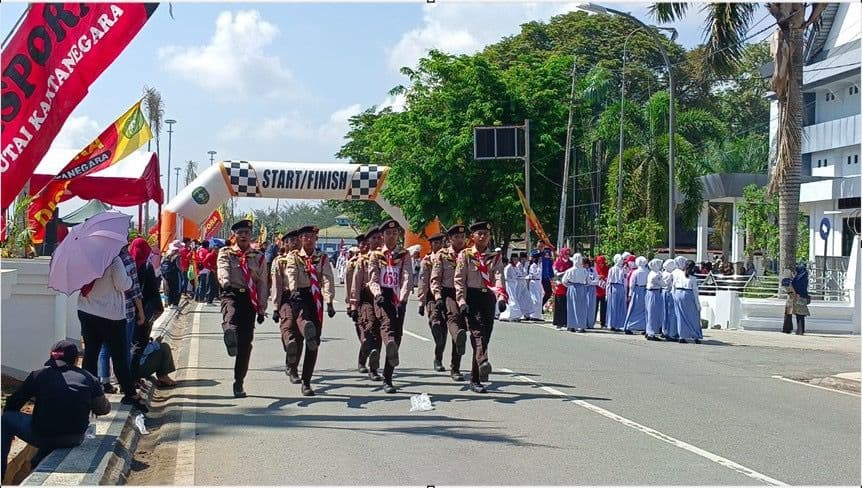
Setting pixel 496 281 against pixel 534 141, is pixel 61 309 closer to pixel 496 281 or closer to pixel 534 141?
pixel 496 281

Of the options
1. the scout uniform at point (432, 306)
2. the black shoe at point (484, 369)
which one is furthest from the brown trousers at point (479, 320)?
the scout uniform at point (432, 306)

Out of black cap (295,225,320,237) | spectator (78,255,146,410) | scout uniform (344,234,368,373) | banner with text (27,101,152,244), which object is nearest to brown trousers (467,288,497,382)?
scout uniform (344,234,368,373)

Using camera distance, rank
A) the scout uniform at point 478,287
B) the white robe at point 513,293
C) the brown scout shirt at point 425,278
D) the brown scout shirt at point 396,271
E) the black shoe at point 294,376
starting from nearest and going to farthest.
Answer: the scout uniform at point 478,287 → the brown scout shirt at point 396,271 → the black shoe at point 294,376 → the brown scout shirt at point 425,278 → the white robe at point 513,293

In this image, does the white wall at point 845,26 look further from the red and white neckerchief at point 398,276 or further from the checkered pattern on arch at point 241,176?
the red and white neckerchief at point 398,276

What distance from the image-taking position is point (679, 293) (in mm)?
20453

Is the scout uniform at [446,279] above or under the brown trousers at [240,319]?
above

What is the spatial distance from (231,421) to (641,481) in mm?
4258

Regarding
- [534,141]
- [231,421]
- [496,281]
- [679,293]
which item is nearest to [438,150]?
[534,141]

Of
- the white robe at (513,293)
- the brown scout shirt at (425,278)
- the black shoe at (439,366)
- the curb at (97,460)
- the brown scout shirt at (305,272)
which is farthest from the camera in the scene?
the white robe at (513,293)

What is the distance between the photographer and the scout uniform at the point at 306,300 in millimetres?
11500

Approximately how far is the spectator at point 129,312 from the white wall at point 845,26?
33.6 metres

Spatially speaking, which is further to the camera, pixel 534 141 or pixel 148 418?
pixel 534 141

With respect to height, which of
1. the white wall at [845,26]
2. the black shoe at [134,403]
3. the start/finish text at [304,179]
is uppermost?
the white wall at [845,26]

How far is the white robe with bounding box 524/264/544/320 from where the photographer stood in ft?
85.7
